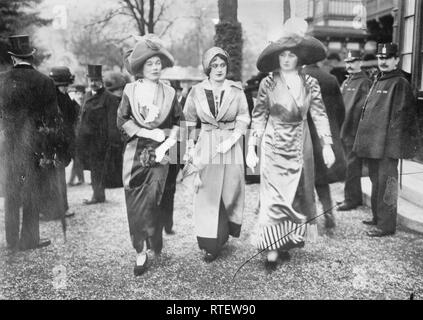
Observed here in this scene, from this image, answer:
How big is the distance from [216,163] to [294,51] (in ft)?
3.52

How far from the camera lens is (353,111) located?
16.9 ft

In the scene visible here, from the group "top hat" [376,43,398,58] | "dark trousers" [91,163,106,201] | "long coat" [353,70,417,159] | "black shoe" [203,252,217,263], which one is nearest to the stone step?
"long coat" [353,70,417,159]

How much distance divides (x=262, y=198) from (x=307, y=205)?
367 millimetres

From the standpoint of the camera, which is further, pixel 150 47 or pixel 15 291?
pixel 150 47

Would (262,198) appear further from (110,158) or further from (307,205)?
(110,158)

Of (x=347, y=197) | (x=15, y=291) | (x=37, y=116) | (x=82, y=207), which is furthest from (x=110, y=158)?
(x=347, y=197)

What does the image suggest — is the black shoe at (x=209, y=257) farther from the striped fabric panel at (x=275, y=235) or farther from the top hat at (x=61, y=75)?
the top hat at (x=61, y=75)

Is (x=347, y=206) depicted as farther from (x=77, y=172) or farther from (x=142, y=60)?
(x=77, y=172)

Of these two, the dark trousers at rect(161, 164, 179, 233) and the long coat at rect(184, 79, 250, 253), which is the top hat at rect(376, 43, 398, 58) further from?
the dark trousers at rect(161, 164, 179, 233)

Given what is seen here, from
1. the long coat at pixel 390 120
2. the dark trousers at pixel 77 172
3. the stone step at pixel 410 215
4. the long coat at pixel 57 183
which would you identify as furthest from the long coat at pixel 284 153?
the dark trousers at pixel 77 172

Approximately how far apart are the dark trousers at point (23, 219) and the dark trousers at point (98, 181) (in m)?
1.15

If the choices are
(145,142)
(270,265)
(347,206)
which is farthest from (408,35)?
(145,142)

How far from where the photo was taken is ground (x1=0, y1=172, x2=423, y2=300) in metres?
3.15

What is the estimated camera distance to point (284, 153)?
3.57m
